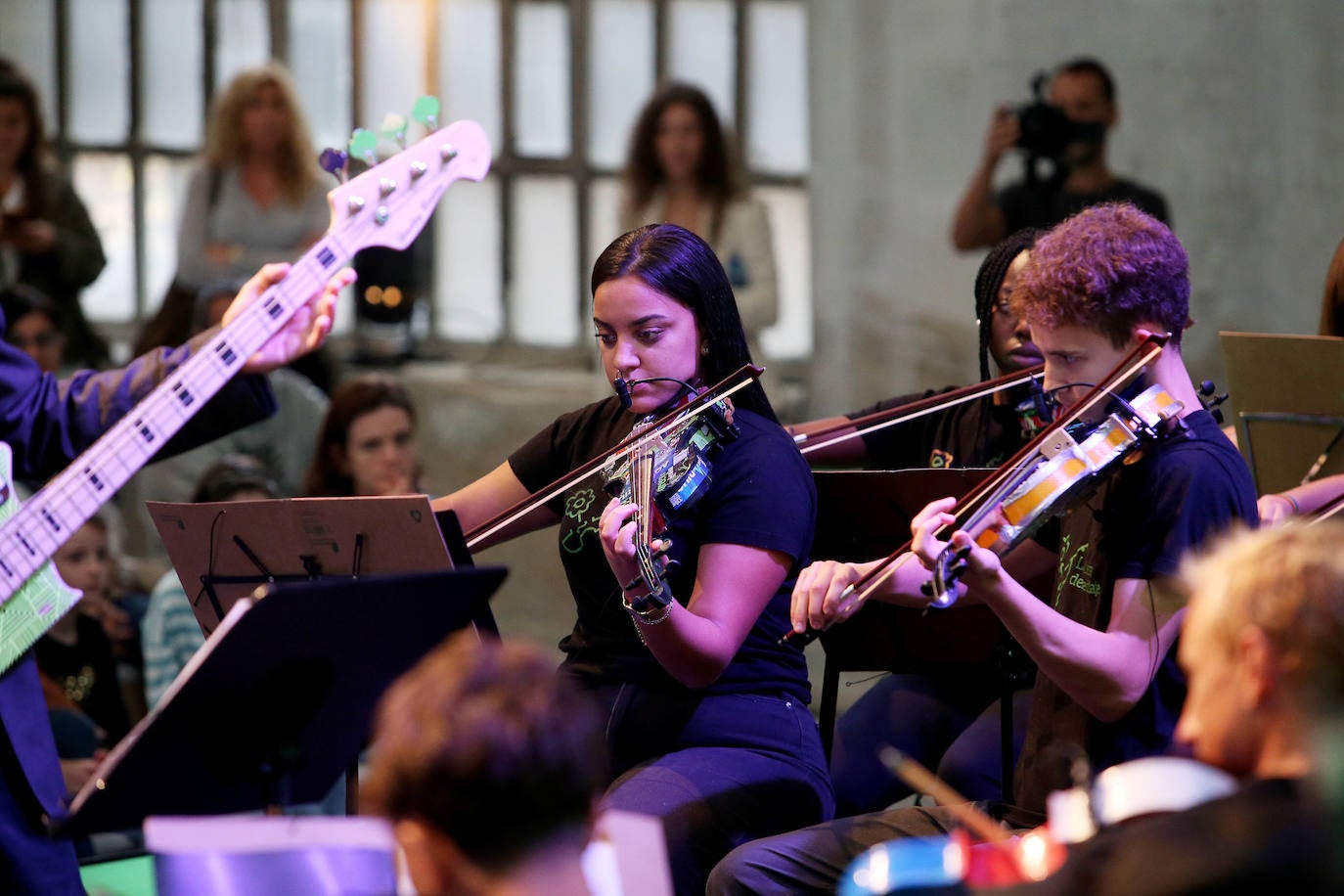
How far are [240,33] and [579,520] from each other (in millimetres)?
4683

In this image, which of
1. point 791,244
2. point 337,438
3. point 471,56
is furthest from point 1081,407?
point 471,56

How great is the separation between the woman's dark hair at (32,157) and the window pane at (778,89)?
264 centimetres

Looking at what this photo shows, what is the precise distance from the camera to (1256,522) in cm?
209

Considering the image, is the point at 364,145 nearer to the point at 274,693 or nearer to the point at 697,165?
the point at 274,693

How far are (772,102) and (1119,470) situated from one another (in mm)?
4602

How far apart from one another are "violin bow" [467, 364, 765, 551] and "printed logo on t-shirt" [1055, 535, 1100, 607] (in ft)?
1.62

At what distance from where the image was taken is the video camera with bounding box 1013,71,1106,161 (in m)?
4.83

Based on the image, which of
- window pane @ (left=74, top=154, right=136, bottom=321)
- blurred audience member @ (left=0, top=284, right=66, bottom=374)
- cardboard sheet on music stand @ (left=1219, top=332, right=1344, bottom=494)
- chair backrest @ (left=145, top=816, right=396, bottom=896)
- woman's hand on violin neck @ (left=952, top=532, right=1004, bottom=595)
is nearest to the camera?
chair backrest @ (left=145, top=816, right=396, bottom=896)

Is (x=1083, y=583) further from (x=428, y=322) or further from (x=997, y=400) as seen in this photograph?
(x=428, y=322)

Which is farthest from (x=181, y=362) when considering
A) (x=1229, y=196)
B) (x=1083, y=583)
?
(x=1229, y=196)

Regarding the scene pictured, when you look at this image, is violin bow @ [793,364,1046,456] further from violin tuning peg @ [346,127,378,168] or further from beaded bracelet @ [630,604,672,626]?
violin tuning peg @ [346,127,378,168]

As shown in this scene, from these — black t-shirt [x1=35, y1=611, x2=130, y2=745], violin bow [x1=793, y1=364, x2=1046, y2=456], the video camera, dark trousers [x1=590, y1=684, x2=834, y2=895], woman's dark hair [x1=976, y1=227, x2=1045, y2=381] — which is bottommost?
black t-shirt [x1=35, y1=611, x2=130, y2=745]

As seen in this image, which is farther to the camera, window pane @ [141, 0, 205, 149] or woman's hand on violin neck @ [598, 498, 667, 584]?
window pane @ [141, 0, 205, 149]

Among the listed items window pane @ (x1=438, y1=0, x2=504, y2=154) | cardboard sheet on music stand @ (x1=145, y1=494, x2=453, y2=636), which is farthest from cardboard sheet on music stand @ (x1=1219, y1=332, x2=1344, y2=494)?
window pane @ (x1=438, y1=0, x2=504, y2=154)
